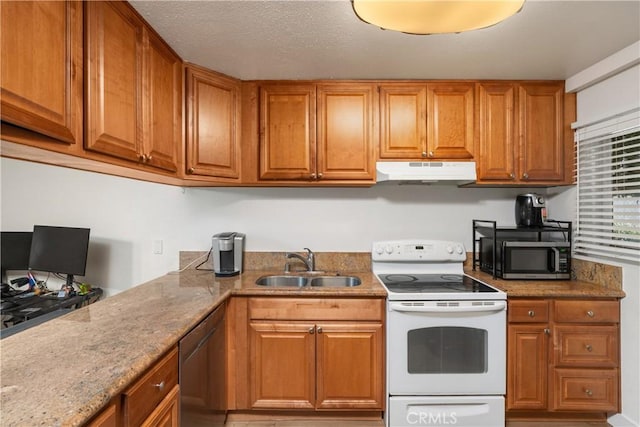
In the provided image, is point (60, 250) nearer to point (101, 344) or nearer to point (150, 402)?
point (101, 344)

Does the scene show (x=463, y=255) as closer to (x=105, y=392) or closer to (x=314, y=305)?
(x=314, y=305)

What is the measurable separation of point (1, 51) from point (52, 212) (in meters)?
2.70

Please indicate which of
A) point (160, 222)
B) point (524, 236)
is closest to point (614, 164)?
point (524, 236)

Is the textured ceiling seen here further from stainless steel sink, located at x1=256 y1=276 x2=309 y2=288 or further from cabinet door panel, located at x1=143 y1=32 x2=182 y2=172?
Result: stainless steel sink, located at x1=256 y1=276 x2=309 y2=288

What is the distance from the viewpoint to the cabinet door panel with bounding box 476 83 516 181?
2.32 metres

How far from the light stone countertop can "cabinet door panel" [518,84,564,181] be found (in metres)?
0.81

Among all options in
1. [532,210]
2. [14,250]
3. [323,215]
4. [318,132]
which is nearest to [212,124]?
[318,132]

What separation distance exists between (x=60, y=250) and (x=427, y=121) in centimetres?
319

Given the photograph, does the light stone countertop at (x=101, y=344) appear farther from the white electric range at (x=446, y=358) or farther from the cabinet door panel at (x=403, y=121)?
the cabinet door panel at (x=403, y=121)

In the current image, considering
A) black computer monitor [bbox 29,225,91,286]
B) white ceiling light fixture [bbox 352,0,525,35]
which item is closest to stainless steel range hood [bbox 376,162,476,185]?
white ceiling light fixture [bbox 352,0,525,35]

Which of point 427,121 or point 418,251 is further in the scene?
point 418,251

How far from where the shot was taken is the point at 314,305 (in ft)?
6.77

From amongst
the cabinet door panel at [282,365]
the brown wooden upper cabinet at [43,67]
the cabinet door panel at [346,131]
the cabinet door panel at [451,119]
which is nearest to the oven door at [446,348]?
the cabinet door panel at [282,365]

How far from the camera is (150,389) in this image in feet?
3.67
